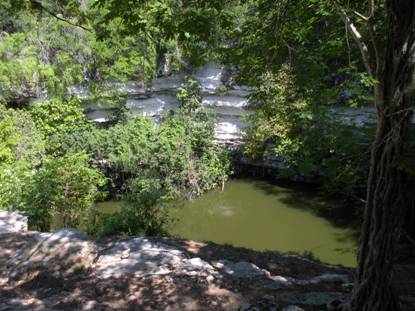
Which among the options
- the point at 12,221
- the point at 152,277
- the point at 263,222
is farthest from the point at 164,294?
the point at 263,222

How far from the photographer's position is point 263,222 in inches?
435

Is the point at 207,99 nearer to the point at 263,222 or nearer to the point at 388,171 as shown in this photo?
the point at 263,222

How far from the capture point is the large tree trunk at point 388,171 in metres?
2.70

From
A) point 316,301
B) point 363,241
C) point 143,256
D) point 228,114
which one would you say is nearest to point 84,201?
point 143,256

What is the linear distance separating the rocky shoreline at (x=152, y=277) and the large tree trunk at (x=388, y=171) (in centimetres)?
50

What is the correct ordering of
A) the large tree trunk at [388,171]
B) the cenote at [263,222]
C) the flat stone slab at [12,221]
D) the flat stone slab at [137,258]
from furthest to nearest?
the cenote at [263,222]
the flat stone slab at [12,221]
the flat stone slab at [137,258]
the large tree trunk at [388,171]

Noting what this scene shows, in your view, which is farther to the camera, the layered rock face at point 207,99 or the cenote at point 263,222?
the layered rock face at point 207,99

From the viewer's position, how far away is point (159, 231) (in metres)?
6.34

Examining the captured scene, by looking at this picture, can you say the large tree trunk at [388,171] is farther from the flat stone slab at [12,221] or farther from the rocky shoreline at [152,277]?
the flat stone slab at [12,221]

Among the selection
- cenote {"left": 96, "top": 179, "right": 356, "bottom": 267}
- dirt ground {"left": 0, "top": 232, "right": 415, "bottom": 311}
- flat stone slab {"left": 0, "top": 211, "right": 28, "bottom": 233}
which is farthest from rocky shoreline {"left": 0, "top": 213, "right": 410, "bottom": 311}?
cenote {"left": 96, "top": 179, "right": 356, "bottom": 267}

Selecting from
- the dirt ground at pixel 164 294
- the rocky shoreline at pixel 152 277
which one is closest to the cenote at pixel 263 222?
the rocky shoreline at pixel 152 277

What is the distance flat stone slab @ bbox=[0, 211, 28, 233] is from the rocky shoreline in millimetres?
688

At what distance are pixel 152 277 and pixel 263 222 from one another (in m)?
7.30

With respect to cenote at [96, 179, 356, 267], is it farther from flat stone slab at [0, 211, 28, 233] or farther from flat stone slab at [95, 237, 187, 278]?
flat stone slab at [95, 237, 187, 278]
